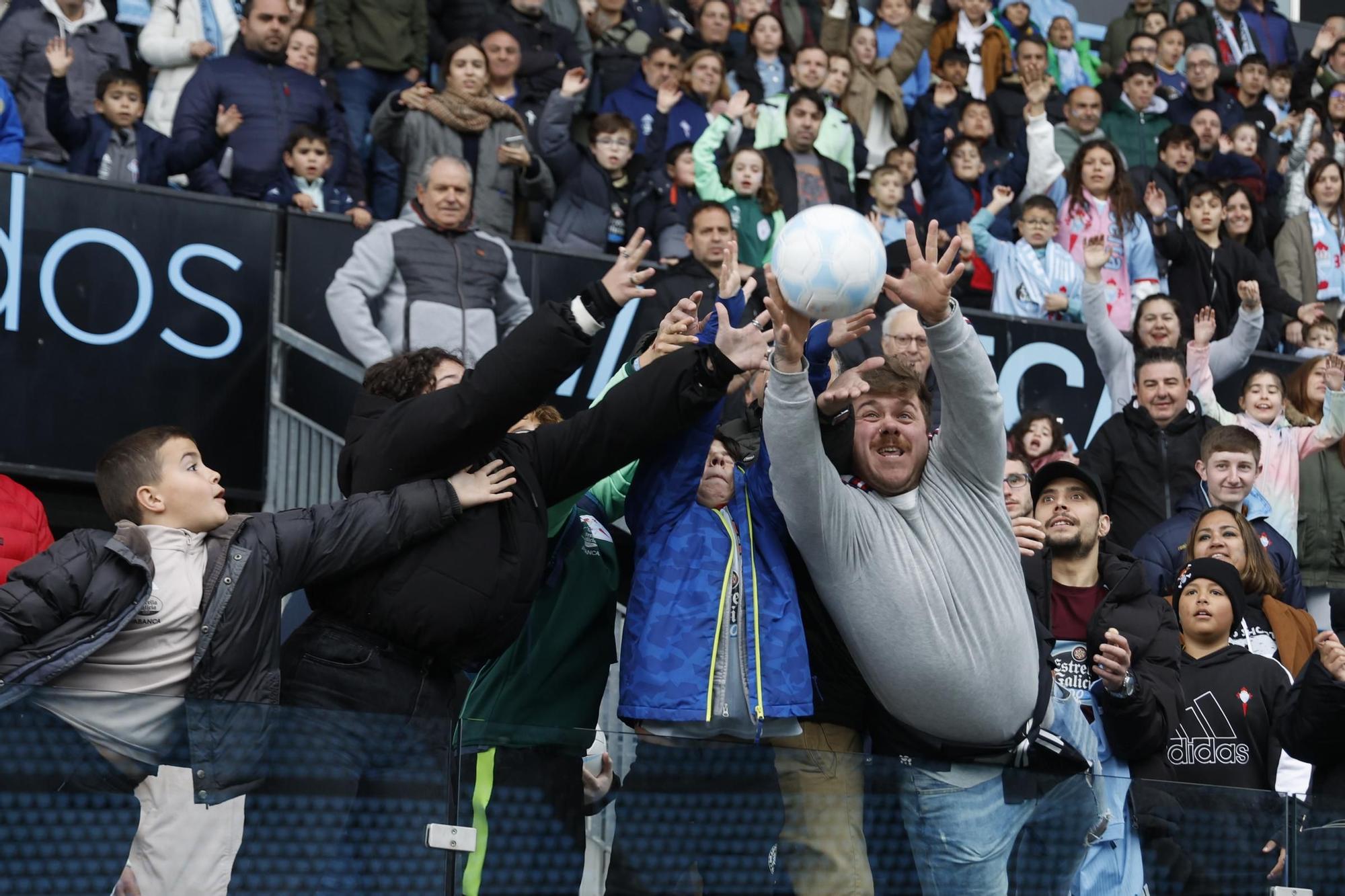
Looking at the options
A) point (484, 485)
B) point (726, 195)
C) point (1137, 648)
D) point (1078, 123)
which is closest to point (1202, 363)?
point (726, 195)

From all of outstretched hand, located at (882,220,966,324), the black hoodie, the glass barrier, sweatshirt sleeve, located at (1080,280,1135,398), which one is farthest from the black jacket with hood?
sweatshirt sleeve, located at (1080,280,1135,398)

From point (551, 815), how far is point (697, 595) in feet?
2.31

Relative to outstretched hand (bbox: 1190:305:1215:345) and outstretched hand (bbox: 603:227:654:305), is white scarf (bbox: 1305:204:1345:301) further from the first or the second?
outstretched hand (bbox: 603:227:654:305)

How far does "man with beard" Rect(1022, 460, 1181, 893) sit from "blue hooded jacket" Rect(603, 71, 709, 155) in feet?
17.6

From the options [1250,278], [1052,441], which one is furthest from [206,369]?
[1250,278]

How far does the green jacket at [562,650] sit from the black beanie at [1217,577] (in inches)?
94.7

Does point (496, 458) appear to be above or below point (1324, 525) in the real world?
above

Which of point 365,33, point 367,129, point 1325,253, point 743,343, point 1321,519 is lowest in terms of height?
point 1321,519

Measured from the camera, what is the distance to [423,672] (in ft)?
14.6

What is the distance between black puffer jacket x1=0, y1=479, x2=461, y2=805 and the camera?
12.8 ft

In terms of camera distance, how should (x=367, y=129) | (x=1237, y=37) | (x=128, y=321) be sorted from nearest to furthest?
(x=128, y=321) < (x=367, y=129) < (x=1237, y=37)

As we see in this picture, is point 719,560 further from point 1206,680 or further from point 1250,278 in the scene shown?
point 1250,278

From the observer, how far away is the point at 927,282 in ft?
15.1

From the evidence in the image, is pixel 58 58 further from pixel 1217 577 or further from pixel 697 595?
pixel 1217 577
